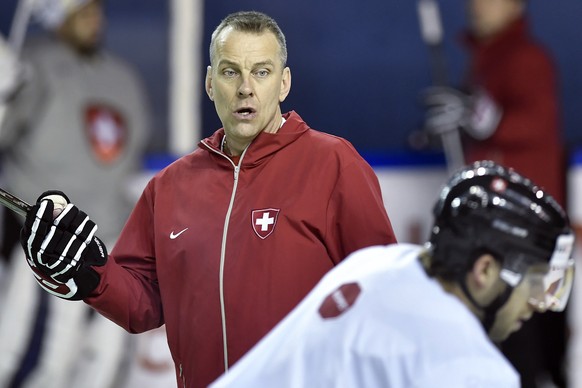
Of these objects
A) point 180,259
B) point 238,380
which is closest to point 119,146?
point 180,259

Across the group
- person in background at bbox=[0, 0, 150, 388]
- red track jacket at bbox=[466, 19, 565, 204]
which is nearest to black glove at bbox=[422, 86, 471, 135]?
red track jacket at bbox=[466, 19, 565, 204]

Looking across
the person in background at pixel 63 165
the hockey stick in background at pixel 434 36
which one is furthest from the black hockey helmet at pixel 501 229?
the hockey stick in background at pixel 434 36

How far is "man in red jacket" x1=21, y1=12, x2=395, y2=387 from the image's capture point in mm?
2596

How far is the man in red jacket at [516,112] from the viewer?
5.04 metres

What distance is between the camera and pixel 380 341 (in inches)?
77.8

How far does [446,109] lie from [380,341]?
3374 mm

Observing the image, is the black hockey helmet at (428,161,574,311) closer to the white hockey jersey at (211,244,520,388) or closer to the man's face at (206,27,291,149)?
the white hockey jersey at (211,244,520,388)

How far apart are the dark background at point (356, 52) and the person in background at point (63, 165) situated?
384 millimetres

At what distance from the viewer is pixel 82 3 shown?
210 inches

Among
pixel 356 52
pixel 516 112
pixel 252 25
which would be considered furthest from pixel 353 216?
pixel 356 52

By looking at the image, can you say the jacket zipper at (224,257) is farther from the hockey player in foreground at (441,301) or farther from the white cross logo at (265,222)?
the hockey player in foreground at (441,301)

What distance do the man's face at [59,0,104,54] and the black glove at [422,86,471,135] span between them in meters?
1.40

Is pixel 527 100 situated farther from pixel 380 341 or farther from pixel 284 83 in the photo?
pixel 380 341

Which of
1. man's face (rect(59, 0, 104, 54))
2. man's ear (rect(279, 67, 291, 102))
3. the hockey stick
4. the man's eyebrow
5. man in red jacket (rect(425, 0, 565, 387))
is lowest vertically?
man in red jacket (rect(425, 0, 565, 387))
